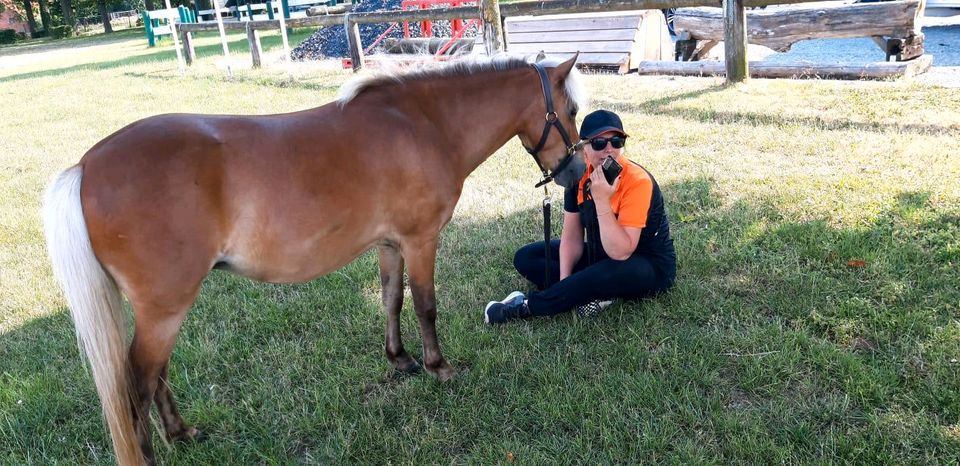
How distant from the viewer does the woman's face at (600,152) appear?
316 cm

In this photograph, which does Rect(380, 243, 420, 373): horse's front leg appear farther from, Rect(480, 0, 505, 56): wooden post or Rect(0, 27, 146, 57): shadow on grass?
Rect(0, 27, 146, 57): shadow on grass

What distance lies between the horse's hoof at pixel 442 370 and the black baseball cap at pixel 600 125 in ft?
4.53

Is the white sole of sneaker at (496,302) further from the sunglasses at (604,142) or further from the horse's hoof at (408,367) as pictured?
the sunglasses at (604,142)

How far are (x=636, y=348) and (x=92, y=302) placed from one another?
2456 millimetres

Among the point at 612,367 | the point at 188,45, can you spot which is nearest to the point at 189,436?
the point at 612,367

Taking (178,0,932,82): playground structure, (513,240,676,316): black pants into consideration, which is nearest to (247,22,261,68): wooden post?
(178,0,932,82): playground structure

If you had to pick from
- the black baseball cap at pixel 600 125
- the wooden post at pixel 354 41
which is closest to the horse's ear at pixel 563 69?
the black baseball cap at pixel 600 125

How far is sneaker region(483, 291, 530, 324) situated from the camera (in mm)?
3629

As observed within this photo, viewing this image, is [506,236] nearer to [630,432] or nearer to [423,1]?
[630,432]

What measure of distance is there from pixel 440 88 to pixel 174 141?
4.08 ft

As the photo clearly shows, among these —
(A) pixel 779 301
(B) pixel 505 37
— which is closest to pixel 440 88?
(A) pixel 779 301

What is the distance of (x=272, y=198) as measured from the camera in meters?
2.54

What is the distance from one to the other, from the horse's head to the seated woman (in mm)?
109

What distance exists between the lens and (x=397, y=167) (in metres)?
→ 2.82
